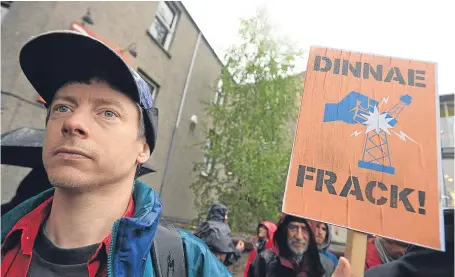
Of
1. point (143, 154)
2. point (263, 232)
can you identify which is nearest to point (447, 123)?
point (263, 232)

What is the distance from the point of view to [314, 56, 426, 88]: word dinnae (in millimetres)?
1571

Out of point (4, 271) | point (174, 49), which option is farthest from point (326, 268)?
point (174, 49)

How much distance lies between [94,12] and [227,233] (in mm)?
5392

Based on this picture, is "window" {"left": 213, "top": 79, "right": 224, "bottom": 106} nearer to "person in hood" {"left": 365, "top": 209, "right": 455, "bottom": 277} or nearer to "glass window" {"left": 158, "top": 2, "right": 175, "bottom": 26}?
"glass window" {"left": 158, "top": 2, "right": 175, "bottom": 26}

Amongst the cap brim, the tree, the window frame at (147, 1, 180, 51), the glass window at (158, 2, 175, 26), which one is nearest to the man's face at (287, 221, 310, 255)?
the cap brim

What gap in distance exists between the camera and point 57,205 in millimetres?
1247

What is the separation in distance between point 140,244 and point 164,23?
852 centimetres

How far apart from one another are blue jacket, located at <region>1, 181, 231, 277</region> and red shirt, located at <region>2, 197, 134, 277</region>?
62mm

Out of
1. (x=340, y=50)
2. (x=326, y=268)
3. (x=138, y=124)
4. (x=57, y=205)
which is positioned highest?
(x=340, y=50)

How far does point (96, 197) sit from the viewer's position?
1216 millimetres

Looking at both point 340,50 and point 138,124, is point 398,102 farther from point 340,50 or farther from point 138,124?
point 138,124

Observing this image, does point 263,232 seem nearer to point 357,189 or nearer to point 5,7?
point 357,189

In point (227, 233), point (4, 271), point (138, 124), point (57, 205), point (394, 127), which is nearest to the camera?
point (4, 271)

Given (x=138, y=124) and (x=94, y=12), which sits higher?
(x=94, y=12)
